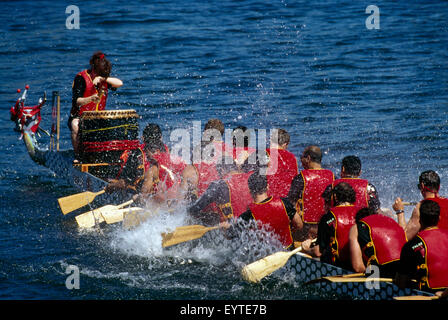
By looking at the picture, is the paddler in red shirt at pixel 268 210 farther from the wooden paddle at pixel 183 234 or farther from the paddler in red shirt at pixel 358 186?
the wooden paddle at pixel 183 234

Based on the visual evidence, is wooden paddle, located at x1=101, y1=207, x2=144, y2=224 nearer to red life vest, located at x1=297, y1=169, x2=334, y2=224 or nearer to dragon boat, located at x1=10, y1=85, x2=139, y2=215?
dragon boat, located at x1=10, y1=85, x2=139, y2=215

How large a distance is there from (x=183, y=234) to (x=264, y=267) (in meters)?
1.56

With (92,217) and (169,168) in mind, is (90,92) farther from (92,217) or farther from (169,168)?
(169,168)

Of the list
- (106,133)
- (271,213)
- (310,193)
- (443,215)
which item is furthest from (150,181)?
(443,215)

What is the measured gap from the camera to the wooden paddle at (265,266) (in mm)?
8234

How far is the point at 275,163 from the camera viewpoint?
9.50m

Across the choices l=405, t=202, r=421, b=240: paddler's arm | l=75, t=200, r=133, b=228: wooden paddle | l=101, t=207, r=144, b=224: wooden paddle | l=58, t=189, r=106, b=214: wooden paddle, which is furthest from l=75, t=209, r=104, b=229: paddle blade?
l=405, t=202, r=421, b=240: paddler's arm

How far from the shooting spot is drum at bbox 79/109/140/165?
1158 centimetres

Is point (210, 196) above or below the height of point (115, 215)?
above

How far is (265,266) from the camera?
8273 millimetres

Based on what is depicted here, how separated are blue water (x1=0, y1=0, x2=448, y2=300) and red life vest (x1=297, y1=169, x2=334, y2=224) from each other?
3.28ft

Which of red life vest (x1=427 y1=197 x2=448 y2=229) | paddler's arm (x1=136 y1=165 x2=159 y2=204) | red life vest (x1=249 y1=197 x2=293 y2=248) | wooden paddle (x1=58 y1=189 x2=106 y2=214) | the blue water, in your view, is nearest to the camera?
red life vest (x1=427 y1=197 x2=448 y2=229)

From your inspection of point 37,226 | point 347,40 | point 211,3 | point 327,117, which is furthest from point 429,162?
point 211,3

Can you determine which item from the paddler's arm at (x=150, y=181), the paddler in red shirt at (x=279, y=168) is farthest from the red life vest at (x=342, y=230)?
the paddler's arm at (x=150, y=181)
